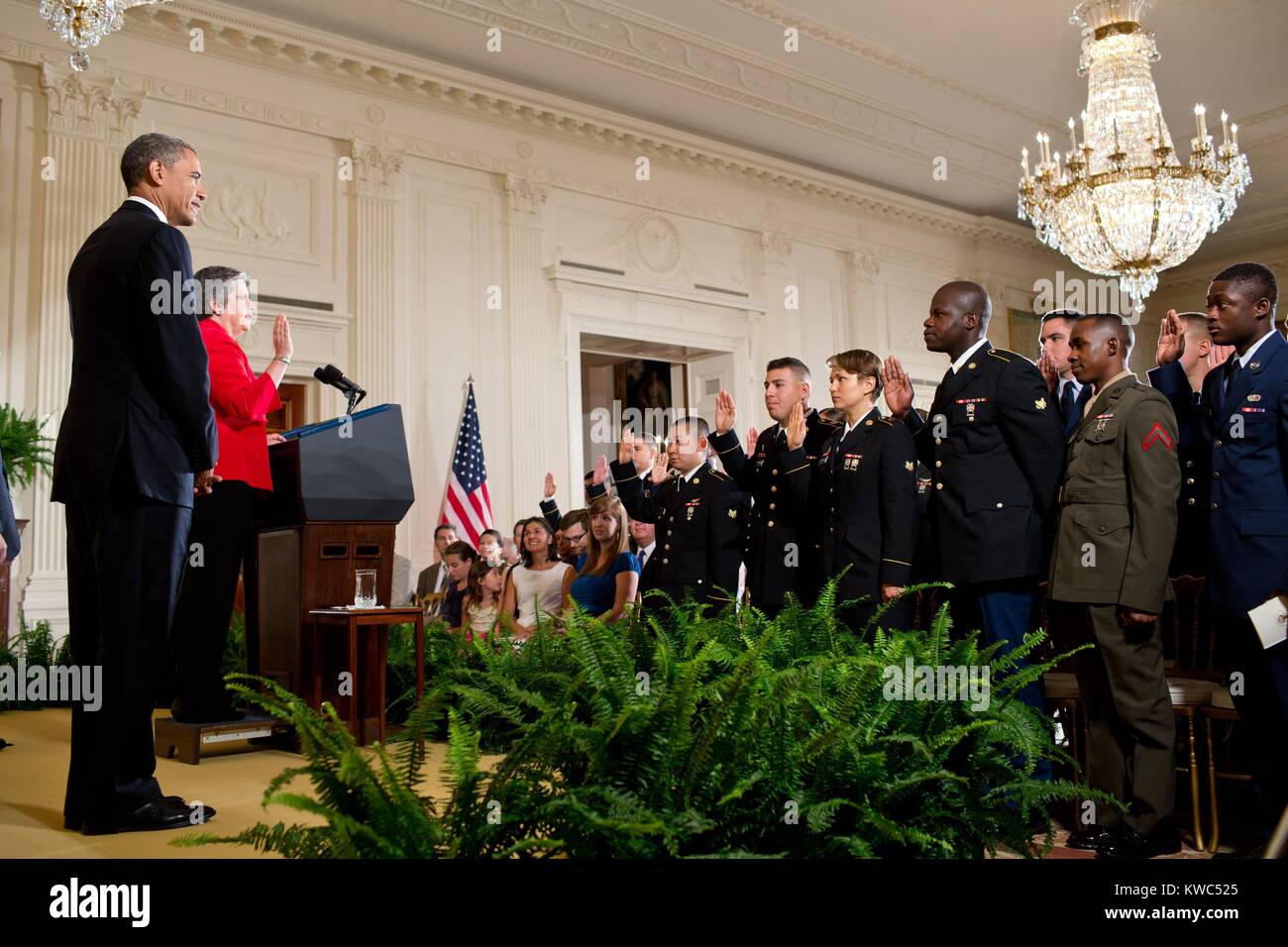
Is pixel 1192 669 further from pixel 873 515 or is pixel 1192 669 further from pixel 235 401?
pixel 235 401

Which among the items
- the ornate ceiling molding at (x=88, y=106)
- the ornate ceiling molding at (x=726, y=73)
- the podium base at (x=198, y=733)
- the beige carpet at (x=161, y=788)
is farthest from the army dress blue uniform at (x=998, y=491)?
the ornate ceiling molding at (x=88, y=106)

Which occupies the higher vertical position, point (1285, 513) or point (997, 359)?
point (997, 359)

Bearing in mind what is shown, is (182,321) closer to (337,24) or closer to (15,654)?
(15,654)

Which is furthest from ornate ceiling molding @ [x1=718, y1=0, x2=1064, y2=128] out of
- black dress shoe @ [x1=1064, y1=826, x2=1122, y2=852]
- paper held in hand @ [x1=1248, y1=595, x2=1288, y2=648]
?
black dress shoe @ [x1=1064, y1=826, x2=1122, y2=852]

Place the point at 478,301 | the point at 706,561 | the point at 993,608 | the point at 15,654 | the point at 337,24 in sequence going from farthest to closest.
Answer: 1. the point at 478,301
2. the point at 337,24
3. the point at 15,654
4. the point at 706,561
5. the point at 993,608

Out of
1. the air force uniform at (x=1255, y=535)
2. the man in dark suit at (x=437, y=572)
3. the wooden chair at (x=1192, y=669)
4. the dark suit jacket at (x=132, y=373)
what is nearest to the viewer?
the dark suit jacket at (x=132, y=373)

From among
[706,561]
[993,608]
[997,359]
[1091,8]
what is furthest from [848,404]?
[1091,8]

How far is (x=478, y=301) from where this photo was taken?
30.1ft

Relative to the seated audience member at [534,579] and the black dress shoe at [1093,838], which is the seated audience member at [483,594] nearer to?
the seated audience member at [534,579]

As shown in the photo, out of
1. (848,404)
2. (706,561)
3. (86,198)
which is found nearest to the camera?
(848,404)

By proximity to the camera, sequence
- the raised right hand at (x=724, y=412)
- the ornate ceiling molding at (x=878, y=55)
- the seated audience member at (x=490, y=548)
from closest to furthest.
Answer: the raised right hand at (x=724, y=412), the seated audience member at (x=490, y=548), the ornate ceiling molding at (x=878, y=55)

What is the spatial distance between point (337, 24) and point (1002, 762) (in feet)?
26.7

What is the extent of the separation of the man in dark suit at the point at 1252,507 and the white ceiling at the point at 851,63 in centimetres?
661

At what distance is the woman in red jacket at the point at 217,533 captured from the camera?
11.1ft
